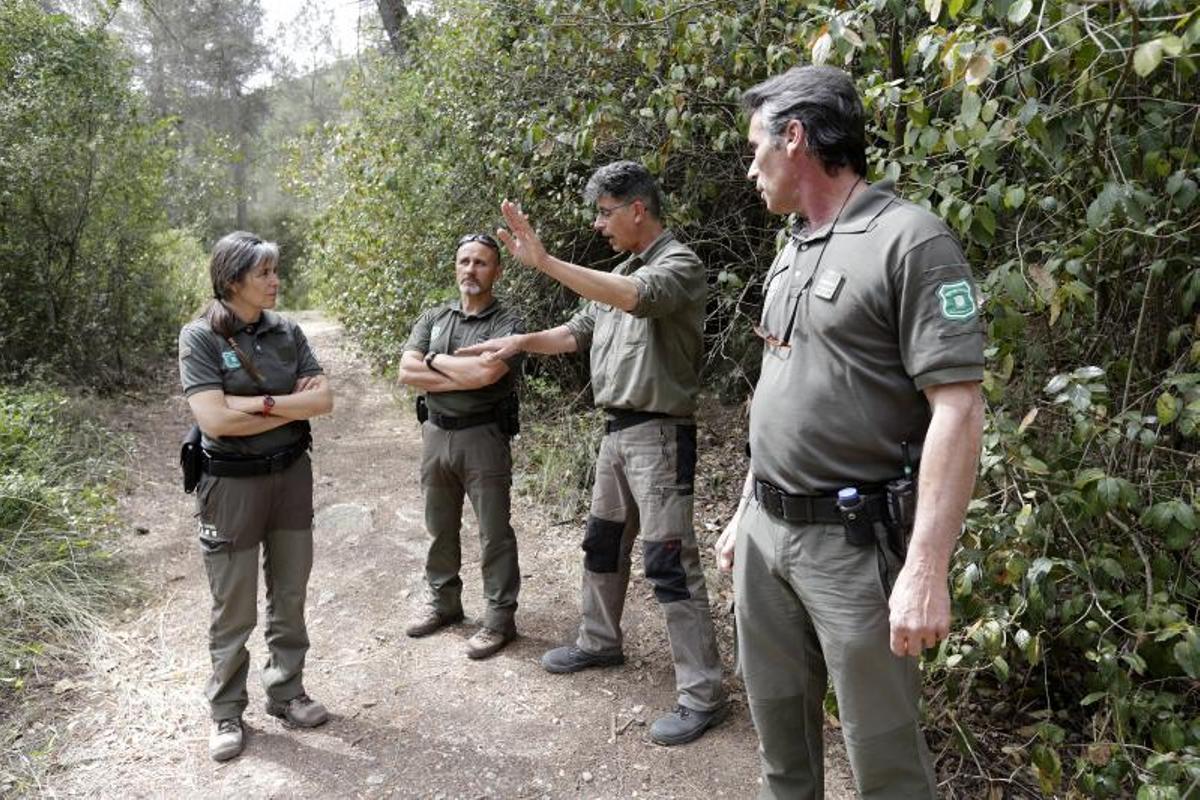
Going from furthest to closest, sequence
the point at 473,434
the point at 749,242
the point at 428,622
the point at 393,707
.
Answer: the point at 749,242 < the point at 428,622 < the point at 473,434 < the point at 393,707

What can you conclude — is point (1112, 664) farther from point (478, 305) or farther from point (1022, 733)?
point (478, 305)

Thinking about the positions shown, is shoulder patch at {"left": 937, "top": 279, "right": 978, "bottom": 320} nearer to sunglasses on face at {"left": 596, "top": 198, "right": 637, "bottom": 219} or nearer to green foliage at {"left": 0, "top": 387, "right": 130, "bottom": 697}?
sunglasses on face at {"left": 596, "top": 198, "right": 637, "bottom": 219}

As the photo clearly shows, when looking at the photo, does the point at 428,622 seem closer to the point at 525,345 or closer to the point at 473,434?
the point at 473,434

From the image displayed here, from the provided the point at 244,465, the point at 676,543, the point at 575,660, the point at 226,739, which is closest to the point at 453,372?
the point at 244,465

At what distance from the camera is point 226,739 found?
3.16 meters

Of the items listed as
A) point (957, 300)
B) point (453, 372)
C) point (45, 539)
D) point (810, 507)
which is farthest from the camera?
point (45, 539)

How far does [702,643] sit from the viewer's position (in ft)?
10.7

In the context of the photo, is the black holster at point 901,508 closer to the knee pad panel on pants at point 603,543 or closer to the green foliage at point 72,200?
the knee pad panel on pants at point 603,543

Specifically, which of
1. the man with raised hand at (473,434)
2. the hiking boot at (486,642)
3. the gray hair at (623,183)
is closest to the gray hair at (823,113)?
the gray hair at (623,183)

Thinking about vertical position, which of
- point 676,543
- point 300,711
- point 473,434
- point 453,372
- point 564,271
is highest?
point 564,271

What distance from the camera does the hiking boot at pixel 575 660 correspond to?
3711 millimetres

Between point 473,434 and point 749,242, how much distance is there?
2.57 metres

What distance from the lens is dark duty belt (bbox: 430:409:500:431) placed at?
12.7ft

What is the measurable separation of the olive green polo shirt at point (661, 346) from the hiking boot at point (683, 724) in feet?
3.92
